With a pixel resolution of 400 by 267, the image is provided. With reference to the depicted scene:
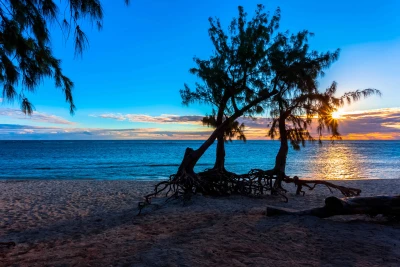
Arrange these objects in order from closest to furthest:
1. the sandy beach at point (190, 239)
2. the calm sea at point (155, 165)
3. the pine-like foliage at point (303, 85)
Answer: the sandy beach at point (190, 239) → the pine-like foliage at point (303, 85) → the calm sea at point (155, 165)

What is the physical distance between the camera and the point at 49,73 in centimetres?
425

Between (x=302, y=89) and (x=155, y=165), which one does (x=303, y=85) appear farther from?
(x=155, y=165)

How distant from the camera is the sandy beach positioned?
15.2 feet

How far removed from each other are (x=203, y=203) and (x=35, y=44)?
7.73 meters

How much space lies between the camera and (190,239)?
18.3ft

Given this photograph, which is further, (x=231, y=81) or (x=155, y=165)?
(x=155, y=165)

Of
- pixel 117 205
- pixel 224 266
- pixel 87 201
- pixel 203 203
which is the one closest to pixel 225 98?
pixel 203 203

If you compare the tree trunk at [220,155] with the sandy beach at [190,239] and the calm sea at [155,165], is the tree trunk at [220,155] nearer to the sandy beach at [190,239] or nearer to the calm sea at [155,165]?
the sandy beach at [190,239]

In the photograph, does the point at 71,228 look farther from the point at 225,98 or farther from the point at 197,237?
the point at 225,98

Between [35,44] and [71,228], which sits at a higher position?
[35,44]

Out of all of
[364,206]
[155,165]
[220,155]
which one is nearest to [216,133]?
[220,155]

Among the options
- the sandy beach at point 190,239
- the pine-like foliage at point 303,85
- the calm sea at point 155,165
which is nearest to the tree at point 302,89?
the pine-like foliage at point 303,85

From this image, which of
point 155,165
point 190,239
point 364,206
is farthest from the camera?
point 155,165

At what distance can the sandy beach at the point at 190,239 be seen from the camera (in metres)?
4.64
